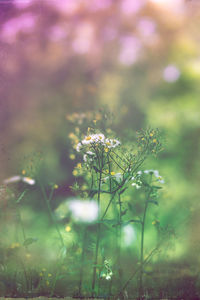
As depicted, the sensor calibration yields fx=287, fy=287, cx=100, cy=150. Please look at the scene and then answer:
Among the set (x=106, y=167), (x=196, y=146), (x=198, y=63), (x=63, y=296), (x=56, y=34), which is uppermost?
(x=56, y=34)

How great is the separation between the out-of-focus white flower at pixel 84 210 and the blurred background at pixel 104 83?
3.8 inches

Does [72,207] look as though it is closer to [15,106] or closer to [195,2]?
[15,106]

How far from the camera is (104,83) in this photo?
1.53 meters

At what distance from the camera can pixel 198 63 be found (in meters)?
1.54

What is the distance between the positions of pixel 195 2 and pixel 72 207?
1.24 meters

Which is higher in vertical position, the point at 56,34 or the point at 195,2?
the point at 195,2

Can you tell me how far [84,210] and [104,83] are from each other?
→ 0.67m

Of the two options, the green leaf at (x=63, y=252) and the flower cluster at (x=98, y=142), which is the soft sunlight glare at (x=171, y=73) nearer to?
the flower cluster at (x=98, y=142)

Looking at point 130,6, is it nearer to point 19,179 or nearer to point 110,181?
point 110,181

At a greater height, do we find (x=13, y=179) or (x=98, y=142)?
(x=98, y=142)

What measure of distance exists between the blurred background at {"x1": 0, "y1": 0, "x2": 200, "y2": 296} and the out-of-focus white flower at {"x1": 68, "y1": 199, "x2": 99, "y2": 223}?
10cm

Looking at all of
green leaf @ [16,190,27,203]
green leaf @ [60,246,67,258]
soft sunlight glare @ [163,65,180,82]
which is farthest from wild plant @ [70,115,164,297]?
soft sunlight glare @ [163,65,180,82]

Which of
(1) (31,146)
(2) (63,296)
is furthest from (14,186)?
(2) (63,296)

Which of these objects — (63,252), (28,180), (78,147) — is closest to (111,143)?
(78,147)
